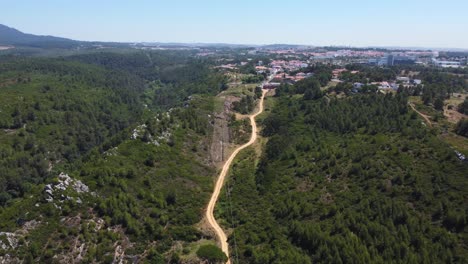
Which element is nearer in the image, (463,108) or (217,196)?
(217,196)

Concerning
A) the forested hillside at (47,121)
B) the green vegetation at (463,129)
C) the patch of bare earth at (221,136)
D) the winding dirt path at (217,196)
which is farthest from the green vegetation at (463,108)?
the forested hillside at (47,121)

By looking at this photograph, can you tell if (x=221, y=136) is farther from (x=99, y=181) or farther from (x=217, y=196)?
(x=99, y=181)

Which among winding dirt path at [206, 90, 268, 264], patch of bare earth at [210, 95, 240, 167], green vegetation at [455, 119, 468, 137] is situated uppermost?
green vegetation at [455, 119, 468, 137]

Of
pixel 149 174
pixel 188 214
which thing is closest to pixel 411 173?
pixel 188 214

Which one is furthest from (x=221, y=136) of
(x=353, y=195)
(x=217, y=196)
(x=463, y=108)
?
(x=463, y=108)

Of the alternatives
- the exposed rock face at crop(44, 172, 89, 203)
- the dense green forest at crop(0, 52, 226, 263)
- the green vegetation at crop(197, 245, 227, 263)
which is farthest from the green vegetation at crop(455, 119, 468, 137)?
the exposed rock face at crop(44, 172, 89, 203)

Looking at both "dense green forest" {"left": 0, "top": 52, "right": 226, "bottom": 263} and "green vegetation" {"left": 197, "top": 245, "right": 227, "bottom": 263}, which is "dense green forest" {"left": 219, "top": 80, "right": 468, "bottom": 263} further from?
"dense green forest" {"left": 0, "top": 52, "right": 226, "bottom": 263}

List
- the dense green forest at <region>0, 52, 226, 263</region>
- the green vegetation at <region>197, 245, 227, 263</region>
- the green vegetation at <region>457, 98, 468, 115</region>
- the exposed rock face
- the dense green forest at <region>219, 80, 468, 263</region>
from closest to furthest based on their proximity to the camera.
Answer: the dense green forest at <region>219, 80, 468, 263</region>
the green vegetation at <region>197, 245, 227, 263</region>
the dense green forest at <region>0, 52, 226, 263</region>
the exposed rock face
the green vegetation at <region>457, 98, 468, 115</region>

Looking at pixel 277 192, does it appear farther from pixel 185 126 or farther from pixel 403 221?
pixel 185 126
